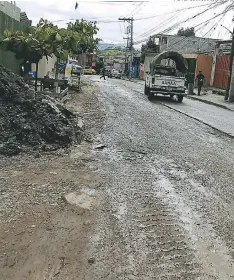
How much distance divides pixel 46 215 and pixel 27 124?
3.88 metres

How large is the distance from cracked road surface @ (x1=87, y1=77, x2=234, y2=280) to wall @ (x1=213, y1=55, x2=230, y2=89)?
26128 mm

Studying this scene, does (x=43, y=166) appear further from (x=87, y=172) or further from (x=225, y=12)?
(x=225, y=12)

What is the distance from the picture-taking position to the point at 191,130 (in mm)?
12672

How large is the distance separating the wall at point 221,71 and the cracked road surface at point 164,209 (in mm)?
26128

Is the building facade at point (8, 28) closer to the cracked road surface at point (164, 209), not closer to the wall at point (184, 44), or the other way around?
the cracked road surface at point (164, 209)

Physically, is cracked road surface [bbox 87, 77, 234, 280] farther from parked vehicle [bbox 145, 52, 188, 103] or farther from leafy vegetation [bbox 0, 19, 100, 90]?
parked vehicle [bbox 145, 52, 188, 103]

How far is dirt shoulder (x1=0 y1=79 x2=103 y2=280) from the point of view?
3.85 metres

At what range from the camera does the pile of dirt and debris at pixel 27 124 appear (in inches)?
319

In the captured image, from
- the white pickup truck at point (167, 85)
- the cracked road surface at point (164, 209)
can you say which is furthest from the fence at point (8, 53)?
the white pickup truck at point (167, 85)

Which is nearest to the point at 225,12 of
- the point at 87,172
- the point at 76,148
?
the point at 76,148

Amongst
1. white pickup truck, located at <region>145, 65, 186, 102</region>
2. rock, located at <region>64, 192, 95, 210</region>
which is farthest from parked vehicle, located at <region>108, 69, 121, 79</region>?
rock, located at <region>64, 192, 95, 210</region>

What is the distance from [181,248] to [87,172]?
3131mm

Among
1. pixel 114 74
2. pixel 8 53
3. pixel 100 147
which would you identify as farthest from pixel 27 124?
pixel 114 74

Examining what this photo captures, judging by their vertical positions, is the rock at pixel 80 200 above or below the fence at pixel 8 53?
below
